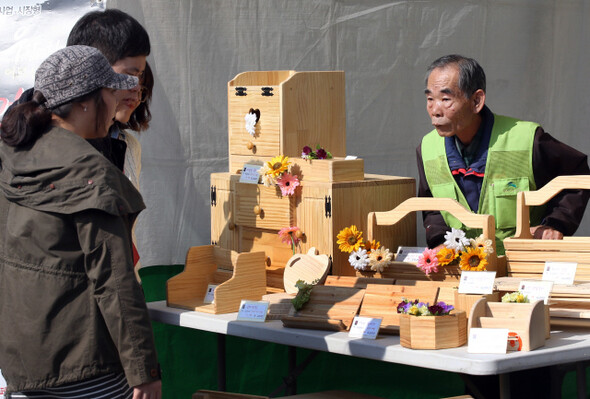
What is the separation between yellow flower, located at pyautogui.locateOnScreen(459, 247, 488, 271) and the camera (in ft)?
8.96

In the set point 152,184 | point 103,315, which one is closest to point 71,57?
point 103,315

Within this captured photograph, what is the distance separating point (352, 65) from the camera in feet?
13.9

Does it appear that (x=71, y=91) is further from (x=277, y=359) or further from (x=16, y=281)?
(x=277, y=359)

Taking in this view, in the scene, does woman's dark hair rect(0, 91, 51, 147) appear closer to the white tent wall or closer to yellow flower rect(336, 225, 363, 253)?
yellow flower rect(336, 225, 363, 253)

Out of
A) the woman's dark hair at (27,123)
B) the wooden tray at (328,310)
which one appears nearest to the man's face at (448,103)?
the wooden tray at (328,310)

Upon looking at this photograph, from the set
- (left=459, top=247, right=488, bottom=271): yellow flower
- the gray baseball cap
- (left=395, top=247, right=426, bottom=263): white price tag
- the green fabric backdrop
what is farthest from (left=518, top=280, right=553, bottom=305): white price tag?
the green fabric backdrop

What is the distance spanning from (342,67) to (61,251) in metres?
2.52

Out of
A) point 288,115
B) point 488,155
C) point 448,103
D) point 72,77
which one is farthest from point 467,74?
point 72,77

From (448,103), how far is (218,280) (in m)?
1.09

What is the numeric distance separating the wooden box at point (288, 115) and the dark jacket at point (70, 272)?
52.5 inches

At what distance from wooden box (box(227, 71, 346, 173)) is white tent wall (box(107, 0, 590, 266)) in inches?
21.1

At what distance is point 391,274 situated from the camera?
116 inches

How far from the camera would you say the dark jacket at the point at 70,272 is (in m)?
1.95

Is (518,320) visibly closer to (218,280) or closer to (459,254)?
(459,254)
